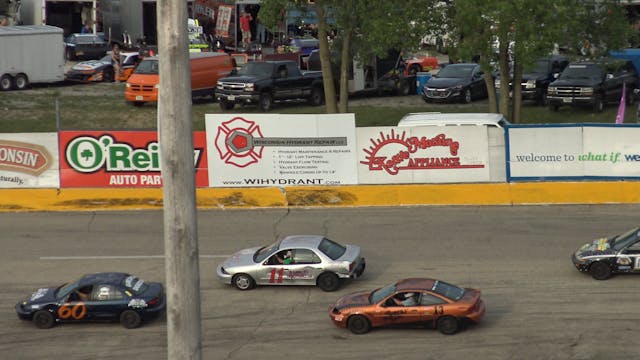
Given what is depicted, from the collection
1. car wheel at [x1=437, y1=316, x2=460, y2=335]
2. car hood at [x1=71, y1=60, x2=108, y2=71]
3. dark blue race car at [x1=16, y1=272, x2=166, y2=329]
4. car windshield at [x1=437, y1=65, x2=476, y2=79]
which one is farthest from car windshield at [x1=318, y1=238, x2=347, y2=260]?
car hood at [x1=71, y1=60, x2=108, y2=71]

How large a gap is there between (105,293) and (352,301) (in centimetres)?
414

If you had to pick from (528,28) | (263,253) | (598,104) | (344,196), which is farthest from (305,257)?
(598,104)

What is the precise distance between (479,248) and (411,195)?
428 centimetres

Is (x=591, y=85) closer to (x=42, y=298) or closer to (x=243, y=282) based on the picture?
(x=243, y=282)

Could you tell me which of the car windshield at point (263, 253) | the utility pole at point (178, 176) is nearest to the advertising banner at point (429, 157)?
the car windshield at point (263, 253)

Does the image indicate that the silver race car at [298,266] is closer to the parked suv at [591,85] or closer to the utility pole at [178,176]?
the utility pole at [178,176]

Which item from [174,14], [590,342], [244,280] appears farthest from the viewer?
[244,280]

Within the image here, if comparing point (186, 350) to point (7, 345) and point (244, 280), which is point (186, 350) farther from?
point (244, 280)

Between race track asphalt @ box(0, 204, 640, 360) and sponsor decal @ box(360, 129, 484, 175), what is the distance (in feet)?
3.75

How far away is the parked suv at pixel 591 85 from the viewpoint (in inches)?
1426

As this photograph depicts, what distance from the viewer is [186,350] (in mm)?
4996

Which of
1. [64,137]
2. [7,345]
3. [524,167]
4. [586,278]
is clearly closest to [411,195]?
[524,167]

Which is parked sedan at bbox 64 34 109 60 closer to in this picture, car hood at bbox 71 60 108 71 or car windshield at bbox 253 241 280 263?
car hood at bbox 71 60 108 71

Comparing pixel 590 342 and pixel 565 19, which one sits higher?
pixel 565 19
